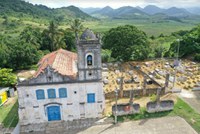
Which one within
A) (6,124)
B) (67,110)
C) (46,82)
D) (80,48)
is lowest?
(6,124)

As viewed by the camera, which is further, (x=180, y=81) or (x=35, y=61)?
(x=35, y=61)

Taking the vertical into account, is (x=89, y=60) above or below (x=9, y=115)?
above

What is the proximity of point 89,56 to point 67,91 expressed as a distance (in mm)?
5138

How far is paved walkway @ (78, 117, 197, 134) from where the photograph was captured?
25.1m

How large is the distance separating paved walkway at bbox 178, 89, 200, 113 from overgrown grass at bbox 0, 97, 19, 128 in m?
25.0

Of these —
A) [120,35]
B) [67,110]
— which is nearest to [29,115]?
[67,110]

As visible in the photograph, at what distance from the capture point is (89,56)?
82.7ft

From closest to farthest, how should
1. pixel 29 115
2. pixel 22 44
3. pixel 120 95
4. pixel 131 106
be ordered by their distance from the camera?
pixel 29 115 → pixel 131 106 → pixel 120 95 → pixel 22 44

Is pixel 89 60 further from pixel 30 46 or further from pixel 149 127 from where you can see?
pixel 30 46

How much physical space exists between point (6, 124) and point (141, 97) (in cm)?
1978

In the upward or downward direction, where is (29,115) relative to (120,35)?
downward

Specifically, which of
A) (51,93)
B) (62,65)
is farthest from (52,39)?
(51,93)

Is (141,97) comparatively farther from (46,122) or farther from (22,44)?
(22,44)

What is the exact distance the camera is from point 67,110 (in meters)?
26.8
